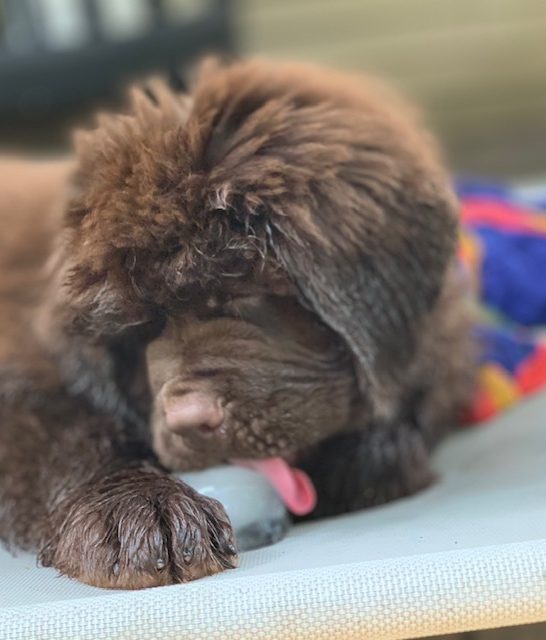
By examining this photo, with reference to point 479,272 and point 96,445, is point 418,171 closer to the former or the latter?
point 96,445

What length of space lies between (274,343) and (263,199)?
266 mm

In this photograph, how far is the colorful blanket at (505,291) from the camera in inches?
104

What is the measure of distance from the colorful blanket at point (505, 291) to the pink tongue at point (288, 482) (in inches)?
30.2

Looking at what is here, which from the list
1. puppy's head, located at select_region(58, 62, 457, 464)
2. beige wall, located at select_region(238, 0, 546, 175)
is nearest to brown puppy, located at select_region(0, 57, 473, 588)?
puppy's head, located at select_region(58, 62, 457, 464)

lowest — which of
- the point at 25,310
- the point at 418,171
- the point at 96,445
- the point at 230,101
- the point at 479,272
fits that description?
the point at 479,272

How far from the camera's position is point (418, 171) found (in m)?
1.97

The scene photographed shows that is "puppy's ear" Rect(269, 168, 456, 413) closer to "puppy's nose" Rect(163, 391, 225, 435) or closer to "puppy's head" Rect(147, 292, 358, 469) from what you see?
"puppy's head" Rect(147, 292, 358, 469)

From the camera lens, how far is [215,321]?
5.73ft

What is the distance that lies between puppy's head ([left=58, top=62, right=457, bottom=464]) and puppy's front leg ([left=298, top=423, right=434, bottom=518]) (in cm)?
12

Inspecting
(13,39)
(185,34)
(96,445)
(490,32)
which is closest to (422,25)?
(490,32)

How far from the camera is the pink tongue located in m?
1.80

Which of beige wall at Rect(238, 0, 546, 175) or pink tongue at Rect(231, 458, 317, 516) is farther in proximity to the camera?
beige wall at Rect(238, 0, 546, 175)

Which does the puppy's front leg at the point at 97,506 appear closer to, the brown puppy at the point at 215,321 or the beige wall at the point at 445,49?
the brown puppy at the point at 215,321

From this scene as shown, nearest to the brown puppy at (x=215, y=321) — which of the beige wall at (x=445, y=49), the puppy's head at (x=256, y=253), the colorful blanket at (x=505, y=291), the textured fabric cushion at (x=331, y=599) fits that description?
the puppy's head at (x=256, y=253)
